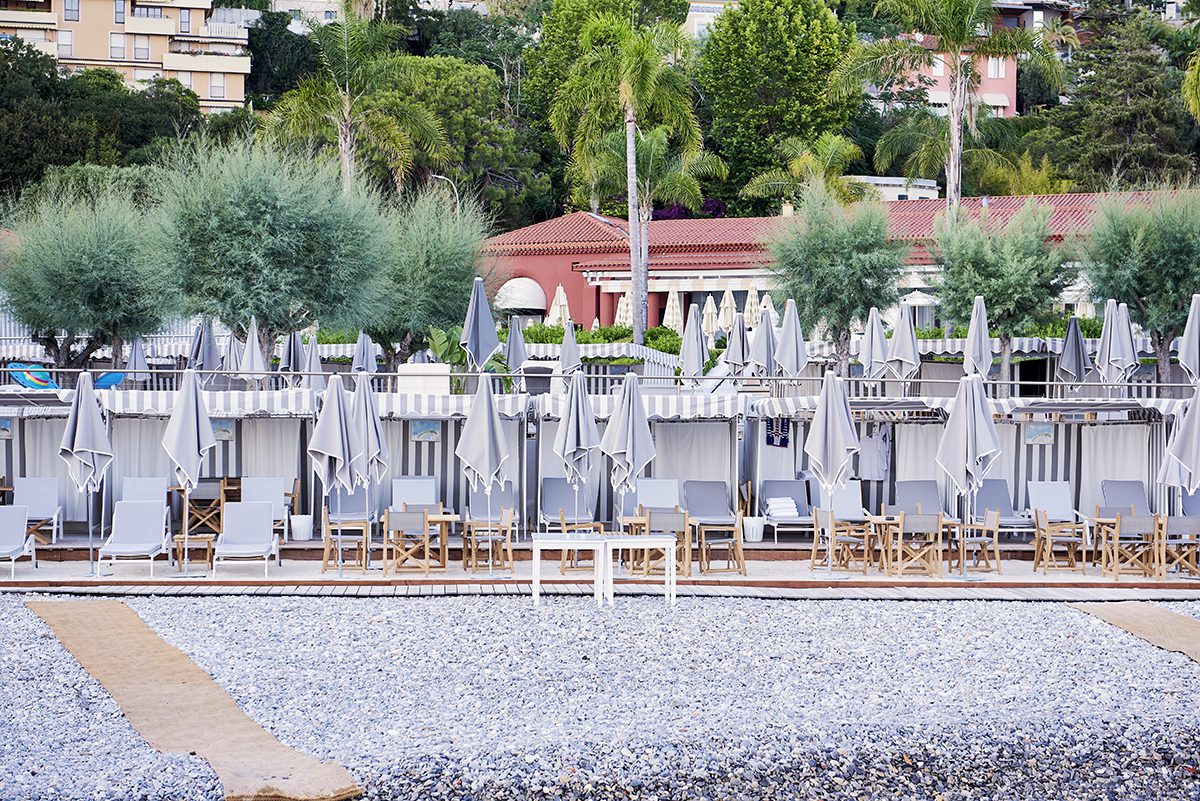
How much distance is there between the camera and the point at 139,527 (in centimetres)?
1612

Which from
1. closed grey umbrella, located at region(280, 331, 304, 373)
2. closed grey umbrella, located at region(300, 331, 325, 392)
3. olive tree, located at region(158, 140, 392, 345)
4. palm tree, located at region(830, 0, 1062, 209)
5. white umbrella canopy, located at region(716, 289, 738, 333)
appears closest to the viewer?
olive tree, located at region(158, 140, 392, 345)

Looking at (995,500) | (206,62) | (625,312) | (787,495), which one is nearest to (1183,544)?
(995,500)

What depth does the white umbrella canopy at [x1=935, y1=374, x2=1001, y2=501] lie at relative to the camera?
16125 mm

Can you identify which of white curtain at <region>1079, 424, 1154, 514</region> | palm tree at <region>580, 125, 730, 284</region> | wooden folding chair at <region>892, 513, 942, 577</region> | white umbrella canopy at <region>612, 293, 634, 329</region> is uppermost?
palm tree at <region>580, 125, 730, 284</region>

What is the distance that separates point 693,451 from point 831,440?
8.80 ft

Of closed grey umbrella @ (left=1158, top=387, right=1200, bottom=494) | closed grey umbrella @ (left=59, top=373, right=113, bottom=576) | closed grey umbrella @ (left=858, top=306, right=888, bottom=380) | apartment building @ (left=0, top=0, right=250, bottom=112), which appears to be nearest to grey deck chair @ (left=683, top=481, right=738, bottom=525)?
closed grey umbrella @ (left=1158, top=387, right=1200, bottom=494)

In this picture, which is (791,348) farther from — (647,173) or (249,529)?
(647,173)

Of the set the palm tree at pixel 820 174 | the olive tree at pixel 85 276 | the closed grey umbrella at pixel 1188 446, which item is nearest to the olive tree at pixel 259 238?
the olive tree at pixel 85 276

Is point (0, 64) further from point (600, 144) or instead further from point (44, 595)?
point (44, 595)

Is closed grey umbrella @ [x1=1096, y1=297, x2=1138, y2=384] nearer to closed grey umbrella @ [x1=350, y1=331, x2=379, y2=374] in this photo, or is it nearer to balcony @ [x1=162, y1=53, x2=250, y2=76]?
closed grey umbrella @ [x1=350, y1=331, x2=379, y2=374]

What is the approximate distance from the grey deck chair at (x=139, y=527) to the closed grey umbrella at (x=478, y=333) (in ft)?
20.3

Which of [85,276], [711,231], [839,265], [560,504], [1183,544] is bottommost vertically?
[1183,544]

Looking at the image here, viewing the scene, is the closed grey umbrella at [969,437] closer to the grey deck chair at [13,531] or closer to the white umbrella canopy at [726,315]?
the grey deck chair at [13,531]

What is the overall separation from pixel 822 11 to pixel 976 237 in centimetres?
3241
